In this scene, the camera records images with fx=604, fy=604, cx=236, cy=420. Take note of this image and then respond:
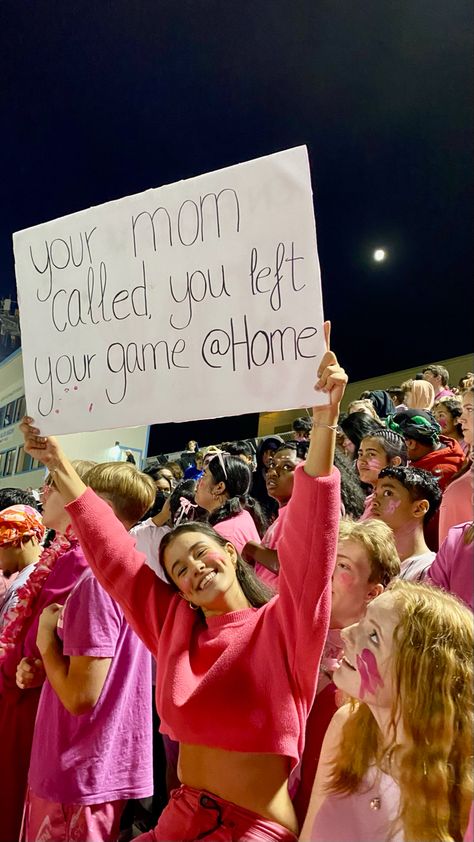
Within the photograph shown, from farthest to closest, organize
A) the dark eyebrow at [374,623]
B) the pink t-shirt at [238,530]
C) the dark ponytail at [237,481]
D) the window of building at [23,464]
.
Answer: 1. the window of building at [23,464]
2. the dark ponytail at [237,481]
3. the pink t-shirt at [238,530]
4. the dark eyebrow at [374,623]

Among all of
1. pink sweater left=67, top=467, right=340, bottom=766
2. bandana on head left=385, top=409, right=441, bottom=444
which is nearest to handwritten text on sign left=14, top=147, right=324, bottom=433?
pink sweater left=67, top=467, right=340, bottom=766

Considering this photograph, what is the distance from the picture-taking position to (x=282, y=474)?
9.66 feet

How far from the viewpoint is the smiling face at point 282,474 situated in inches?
115

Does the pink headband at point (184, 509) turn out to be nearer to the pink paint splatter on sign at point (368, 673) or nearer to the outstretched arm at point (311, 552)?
the outstretched arm at point (311, 552)

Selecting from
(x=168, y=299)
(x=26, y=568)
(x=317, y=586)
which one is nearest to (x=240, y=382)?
(x=168, y=299)

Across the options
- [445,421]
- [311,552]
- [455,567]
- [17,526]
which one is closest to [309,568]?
[311,552]

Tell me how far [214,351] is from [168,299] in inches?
8.5

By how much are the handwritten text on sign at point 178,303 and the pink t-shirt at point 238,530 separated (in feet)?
3.23

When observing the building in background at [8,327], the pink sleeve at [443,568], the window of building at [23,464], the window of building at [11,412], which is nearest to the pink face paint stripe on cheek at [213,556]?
the pink sleeve at [443,568]

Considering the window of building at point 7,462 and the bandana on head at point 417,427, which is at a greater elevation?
the bandana on head at point 417,427

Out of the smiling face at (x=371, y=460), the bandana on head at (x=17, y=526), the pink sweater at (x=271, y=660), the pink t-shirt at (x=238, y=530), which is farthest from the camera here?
the smiling face at (x=371, y=460)

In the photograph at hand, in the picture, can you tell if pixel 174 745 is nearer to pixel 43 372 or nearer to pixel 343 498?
pixel 343 498

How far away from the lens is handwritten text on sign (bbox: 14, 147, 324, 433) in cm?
135

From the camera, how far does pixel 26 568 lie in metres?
2.63
